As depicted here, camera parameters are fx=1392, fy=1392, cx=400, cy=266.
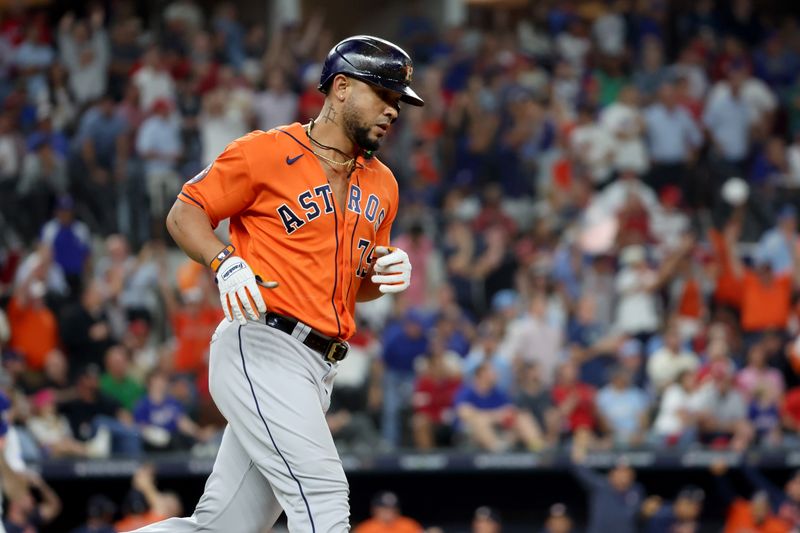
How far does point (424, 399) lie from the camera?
37.7ft

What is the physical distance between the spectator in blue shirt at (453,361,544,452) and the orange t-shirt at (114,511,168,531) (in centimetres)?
276

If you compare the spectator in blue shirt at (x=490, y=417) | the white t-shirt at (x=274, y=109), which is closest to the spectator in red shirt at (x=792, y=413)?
the spectator in blue shirt at (x=490, y=417)

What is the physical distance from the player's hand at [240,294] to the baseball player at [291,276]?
0.06m

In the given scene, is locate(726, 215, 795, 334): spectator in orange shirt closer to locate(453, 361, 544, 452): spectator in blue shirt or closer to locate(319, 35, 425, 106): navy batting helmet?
locate(453, 361, 544, 452): spectator in blue shirt

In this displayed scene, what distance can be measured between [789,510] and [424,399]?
3025 mm

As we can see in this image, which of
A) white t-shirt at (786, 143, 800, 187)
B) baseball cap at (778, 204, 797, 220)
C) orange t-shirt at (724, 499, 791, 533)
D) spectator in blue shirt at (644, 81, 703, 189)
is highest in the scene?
spectator in blue shirt at (644, 81, 703, 189)

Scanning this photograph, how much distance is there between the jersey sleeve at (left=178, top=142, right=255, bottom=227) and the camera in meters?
4.43

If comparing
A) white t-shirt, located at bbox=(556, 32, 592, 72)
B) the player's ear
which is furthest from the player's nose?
white t-shirt, located at bbox=(556, 32, 592, 72)

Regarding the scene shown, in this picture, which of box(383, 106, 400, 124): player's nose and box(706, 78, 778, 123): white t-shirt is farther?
box(706, 78, 778, 123): white t-shirt

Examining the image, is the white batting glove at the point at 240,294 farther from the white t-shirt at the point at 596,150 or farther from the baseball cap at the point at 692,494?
the white t-shirt at the point at 596,150

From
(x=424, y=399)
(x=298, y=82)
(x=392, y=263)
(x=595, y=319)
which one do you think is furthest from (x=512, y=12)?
(x=392, y=263)

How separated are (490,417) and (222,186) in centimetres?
712

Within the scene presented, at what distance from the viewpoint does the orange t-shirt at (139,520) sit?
9.53 meters

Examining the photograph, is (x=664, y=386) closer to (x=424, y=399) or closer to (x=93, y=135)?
(x=424, y=399)
